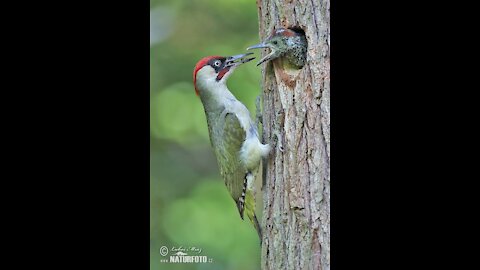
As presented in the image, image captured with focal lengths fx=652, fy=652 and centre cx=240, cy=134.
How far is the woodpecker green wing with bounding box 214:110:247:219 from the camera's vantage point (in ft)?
16.6

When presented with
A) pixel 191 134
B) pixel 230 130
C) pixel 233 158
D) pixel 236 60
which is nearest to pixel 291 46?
pixel 236 60

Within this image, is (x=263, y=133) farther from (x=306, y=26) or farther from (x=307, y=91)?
(x=306, y=26)

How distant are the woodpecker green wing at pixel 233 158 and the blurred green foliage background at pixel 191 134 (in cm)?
20

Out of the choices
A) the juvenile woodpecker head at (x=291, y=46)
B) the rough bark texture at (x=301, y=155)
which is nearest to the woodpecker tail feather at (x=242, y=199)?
the rough bark texture at (x=301, y=155)

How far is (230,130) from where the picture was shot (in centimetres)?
513

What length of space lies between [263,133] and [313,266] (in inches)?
42.4

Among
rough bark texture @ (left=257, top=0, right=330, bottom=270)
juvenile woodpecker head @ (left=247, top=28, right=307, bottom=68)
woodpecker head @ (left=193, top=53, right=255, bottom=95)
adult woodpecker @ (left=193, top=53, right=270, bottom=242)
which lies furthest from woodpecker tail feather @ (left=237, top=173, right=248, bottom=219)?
juvenile woodpecker head @ (left=247, top=28, right=307, bottom=68)

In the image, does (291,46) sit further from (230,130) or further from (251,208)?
(251,208)

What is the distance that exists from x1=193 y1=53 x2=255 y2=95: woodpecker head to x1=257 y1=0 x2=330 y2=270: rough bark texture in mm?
539

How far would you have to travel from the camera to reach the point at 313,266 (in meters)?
4.46

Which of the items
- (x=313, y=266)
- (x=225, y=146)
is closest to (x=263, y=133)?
(x=225, y=146)

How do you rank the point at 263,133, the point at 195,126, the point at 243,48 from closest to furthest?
1. the point at 263,133
2. the point at 243,48
3. the point at 195,126

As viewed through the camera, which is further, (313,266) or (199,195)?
(199,195)

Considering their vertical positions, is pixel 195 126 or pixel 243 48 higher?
pixel 243 48
